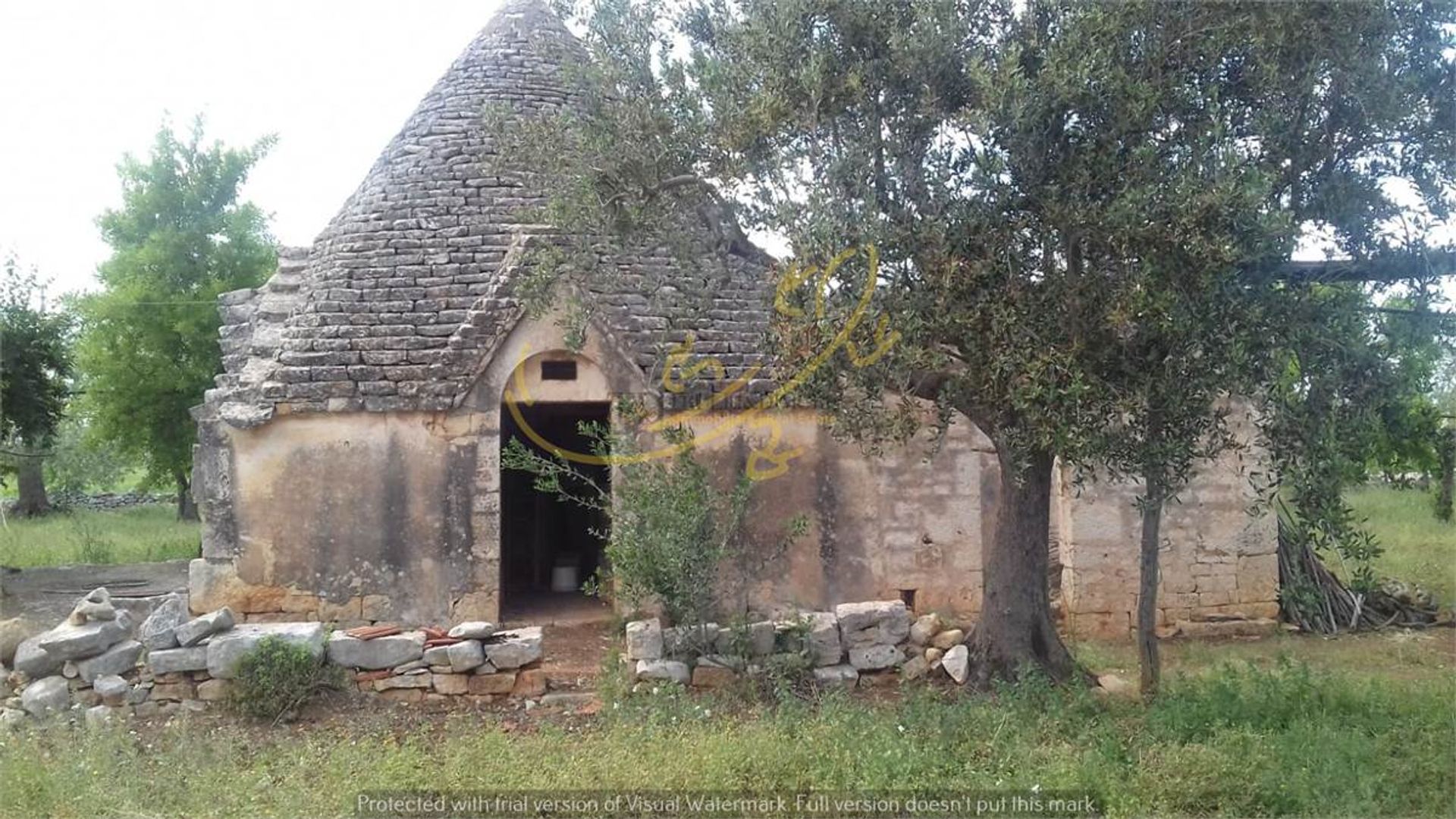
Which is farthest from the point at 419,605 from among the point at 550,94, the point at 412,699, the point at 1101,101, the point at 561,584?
the point at 1101,101

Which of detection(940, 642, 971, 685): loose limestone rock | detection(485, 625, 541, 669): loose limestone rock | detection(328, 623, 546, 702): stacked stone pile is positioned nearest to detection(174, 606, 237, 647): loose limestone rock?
detection(328, 623, 546, 702): stacked stone pile

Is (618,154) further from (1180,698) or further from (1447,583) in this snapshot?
(1447,583)

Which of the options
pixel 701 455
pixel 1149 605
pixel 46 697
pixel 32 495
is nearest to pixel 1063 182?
pixel 1149 605

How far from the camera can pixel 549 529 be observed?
13.4 metres

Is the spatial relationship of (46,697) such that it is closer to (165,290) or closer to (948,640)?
(948,640)

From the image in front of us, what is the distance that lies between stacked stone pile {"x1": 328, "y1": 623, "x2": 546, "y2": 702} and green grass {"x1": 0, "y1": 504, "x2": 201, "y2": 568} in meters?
10.8

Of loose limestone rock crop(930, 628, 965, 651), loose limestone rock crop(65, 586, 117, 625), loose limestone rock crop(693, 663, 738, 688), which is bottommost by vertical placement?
loose limestone rock crop(693, 663, 738, 688)

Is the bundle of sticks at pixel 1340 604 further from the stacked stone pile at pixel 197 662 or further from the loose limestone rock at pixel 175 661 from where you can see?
the loose limestone rock at pixel 175 661

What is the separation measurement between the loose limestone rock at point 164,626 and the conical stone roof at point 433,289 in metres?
2.24

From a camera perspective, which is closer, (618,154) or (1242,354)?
(1242,354)

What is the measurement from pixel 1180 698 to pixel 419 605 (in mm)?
6324

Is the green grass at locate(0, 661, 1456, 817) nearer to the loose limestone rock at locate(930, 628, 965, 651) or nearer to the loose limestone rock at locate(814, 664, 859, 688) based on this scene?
the loose limestone rock at locate(814, 664, 859, 688)

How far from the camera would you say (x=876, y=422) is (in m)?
6.14

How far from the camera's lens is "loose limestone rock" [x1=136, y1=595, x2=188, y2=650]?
682 cm
